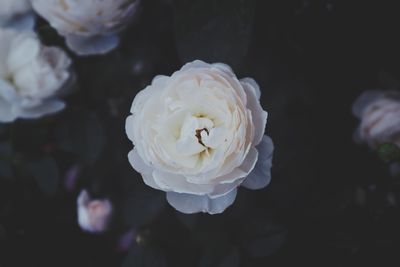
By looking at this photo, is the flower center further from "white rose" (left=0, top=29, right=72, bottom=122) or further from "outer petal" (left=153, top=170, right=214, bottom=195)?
"white rose" (left=0, top=29, right=72, bottom=122)

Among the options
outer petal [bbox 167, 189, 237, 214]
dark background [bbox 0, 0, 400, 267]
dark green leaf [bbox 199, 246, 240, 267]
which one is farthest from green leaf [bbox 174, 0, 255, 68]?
dark green leaf [bbox 199, 246, 240, 267]

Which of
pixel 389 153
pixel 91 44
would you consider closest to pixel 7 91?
pixel 91 44

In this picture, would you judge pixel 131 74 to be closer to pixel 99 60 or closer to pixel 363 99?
pixel 99 60

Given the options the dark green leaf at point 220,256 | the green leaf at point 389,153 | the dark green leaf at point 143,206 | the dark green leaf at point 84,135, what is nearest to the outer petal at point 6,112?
the dark green leaf at point 84,135

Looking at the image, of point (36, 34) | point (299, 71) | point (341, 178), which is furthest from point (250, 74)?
point (36, 34)

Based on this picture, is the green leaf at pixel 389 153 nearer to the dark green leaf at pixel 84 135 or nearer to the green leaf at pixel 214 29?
the green leaf at pixel 214 29
